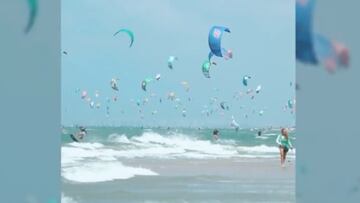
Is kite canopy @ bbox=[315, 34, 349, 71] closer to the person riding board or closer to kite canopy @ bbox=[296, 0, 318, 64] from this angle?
kite canopy @ bbox=[296, 0, 318, 64]

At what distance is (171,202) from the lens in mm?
7289

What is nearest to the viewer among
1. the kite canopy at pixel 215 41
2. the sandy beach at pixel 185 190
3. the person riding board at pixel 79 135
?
the kite canopy at pixel 215 41

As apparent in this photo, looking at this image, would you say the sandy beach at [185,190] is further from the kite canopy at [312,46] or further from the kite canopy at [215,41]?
the kite canopy at [312,46]

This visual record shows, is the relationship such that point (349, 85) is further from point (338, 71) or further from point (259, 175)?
point (259, 175)
